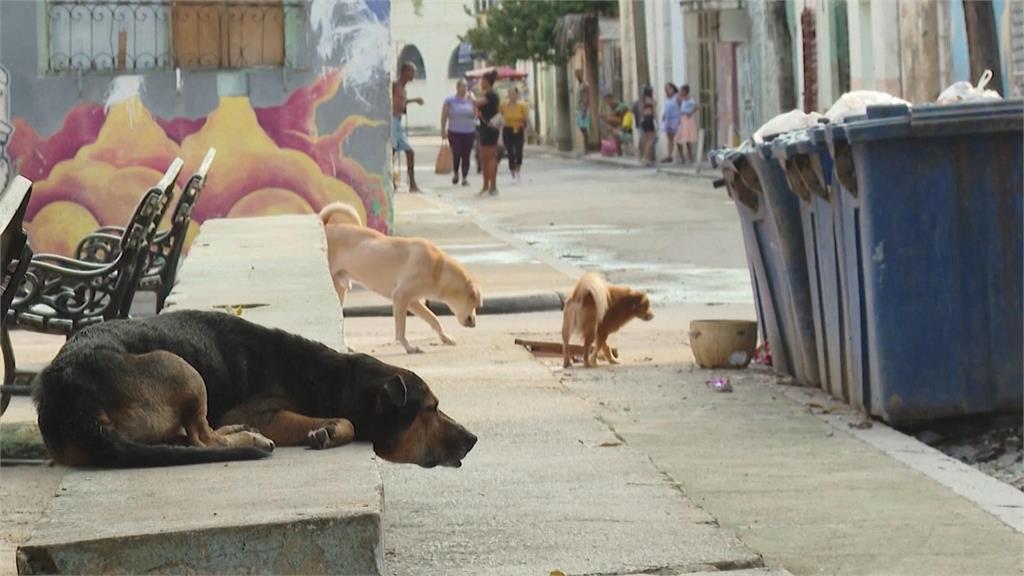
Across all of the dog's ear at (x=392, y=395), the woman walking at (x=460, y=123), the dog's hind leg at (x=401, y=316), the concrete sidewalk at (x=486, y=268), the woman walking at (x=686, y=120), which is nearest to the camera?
the dog's ear at (x=392, y=395)

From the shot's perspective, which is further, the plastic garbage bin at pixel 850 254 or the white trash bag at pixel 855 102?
the white trash bag at pixel 855 102

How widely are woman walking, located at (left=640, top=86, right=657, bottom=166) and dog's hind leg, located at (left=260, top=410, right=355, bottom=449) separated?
36.8 meters

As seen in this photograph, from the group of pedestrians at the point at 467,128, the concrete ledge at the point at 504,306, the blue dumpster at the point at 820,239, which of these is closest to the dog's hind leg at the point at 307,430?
the blue dumpster at the point at 820,239

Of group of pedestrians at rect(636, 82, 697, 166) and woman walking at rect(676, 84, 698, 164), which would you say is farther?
group of pedestrians at rect(636, 82, 697, 166)

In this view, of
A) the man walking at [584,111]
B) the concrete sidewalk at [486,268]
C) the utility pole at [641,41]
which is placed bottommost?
the concrete sidewalk at [486,268]

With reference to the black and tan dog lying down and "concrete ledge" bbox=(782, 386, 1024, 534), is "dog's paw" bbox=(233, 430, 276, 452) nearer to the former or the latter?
the black and tan dog lying down

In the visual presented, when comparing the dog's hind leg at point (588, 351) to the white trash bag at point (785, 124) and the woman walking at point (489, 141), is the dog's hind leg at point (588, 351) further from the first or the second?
the woman walking at point (489, 141)

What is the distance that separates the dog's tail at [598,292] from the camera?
10.2m

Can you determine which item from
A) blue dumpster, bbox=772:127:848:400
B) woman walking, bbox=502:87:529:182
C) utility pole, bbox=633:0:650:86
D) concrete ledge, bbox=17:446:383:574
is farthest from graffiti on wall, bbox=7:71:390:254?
utility pole, bbox=633:0:650:86

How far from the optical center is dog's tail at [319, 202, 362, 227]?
12.0m

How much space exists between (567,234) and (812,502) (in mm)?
14631

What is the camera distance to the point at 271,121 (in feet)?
50.4

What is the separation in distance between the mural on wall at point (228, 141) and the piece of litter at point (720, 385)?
22.1 feet

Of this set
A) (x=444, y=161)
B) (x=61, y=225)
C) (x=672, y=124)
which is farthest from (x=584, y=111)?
(x=61, y=225)
